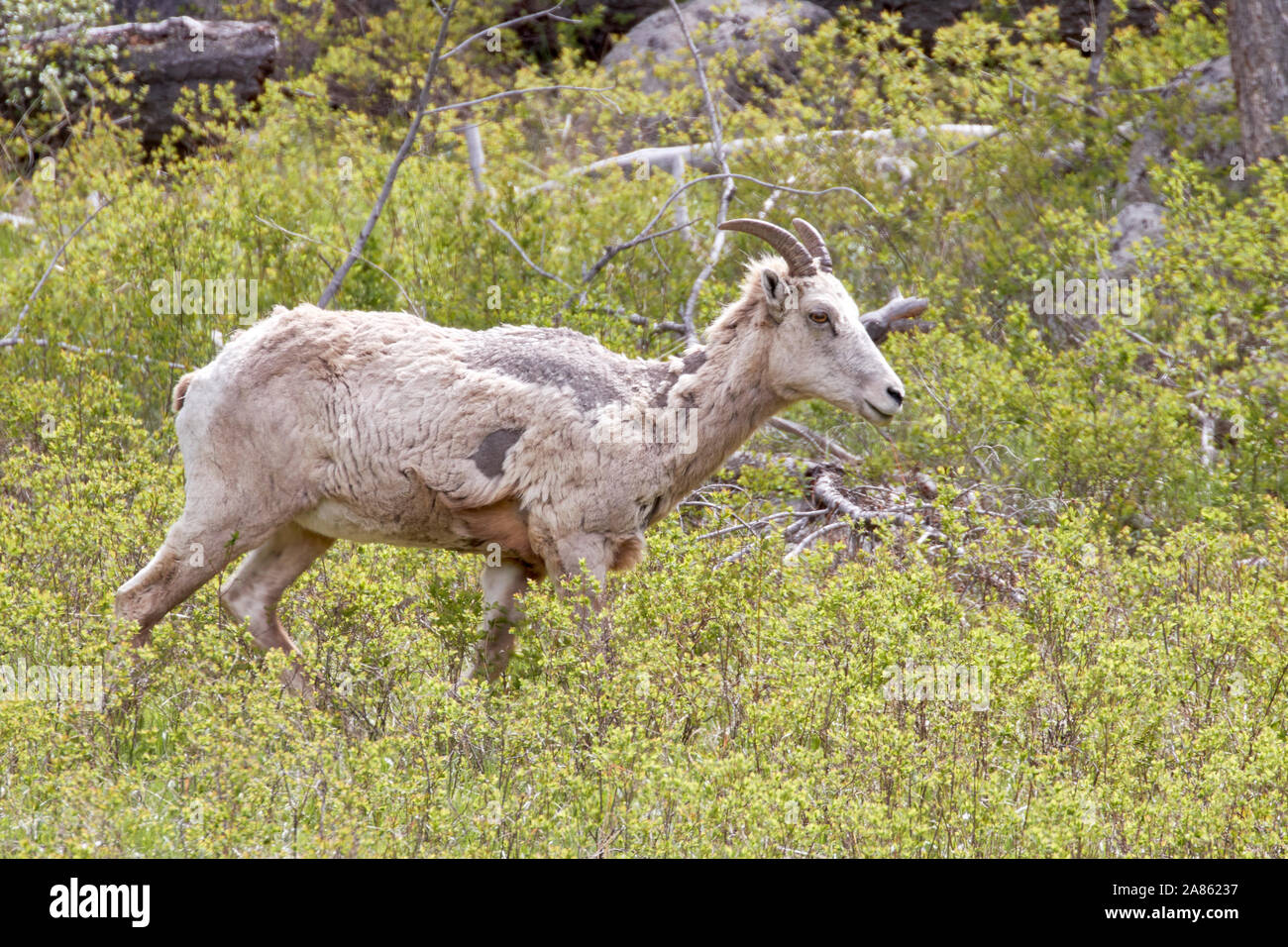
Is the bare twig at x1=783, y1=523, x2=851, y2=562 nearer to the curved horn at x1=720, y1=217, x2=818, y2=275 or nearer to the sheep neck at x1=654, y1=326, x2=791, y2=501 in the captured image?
the sheep neck at x1=654, y1=326, x2=791, y2=501

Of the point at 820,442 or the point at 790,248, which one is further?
the point at 820,442

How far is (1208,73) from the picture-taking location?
1437cm

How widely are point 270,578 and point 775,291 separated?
280 cm

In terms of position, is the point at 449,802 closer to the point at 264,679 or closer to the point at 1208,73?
the point at 264,679

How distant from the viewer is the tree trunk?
12.4m

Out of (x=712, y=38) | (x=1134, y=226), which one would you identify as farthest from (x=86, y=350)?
(x=712, y=38)

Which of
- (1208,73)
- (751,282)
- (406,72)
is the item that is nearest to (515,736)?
(751,282)

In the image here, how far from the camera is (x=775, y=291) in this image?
702cm

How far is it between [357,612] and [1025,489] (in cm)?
515

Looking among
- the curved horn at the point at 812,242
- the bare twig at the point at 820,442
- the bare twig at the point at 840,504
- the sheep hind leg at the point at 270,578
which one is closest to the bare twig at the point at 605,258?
the bare twig at the point at 820,442

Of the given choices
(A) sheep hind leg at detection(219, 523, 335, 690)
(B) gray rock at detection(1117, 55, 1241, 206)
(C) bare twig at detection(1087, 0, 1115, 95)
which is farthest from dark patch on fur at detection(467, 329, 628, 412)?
(C) bare twig at detection(1087, 0, 1115, 95)

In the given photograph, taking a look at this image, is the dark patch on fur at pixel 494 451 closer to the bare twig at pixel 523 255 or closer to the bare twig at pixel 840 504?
the bare twig at pixel 840 504

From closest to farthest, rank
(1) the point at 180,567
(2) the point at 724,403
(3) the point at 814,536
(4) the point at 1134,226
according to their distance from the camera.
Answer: (1) the point at 180,567
(2) the point at 724,403
(3) the point at 814,536
(4) the point at 1134,226

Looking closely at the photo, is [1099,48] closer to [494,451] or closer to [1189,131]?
[1189,131]
